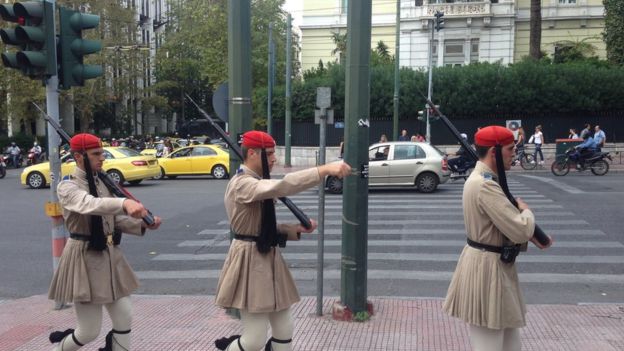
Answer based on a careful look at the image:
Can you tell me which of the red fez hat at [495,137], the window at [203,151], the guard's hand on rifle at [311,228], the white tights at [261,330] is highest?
the red fez hat at [495,137]

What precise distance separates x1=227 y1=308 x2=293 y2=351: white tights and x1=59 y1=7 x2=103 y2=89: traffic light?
3.81m

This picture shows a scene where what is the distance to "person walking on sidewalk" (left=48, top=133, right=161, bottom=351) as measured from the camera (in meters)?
4.21

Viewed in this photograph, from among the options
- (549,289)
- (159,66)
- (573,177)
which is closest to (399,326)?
(549,289)

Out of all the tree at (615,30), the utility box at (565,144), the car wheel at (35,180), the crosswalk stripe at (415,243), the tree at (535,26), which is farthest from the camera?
the tree at (615,30)

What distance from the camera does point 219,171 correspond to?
2297 cm

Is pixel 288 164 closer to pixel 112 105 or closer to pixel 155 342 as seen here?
pixel 155 342

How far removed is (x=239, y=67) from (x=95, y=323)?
9.81 ft

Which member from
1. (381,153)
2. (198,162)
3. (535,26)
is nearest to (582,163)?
(381,153)

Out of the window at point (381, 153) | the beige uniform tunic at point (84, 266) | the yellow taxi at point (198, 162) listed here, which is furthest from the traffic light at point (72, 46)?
the yellow taxi at point (198, 162)

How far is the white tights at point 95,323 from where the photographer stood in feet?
14.1

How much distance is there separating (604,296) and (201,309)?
4624 mm

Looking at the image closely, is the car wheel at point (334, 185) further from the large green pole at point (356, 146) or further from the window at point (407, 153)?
the large green pole at point (356, 146)

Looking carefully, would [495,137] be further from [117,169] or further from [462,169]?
[117,169]

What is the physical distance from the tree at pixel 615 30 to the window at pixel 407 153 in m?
22.1
